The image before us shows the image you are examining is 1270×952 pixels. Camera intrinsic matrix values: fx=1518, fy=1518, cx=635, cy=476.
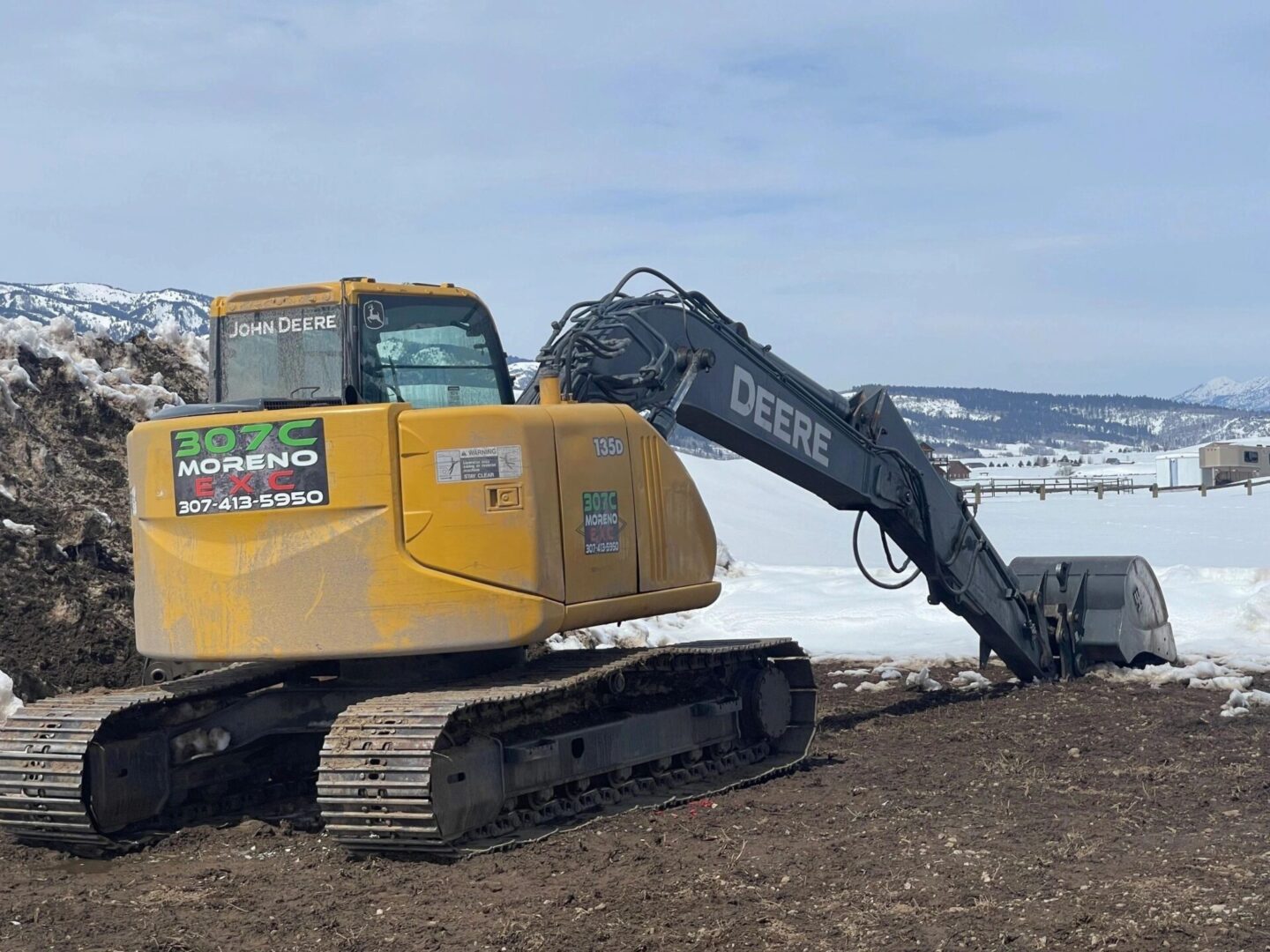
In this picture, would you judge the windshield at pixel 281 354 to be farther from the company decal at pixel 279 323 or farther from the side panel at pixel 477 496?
the side panel at pixel 477 496

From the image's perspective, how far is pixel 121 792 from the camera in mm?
8219

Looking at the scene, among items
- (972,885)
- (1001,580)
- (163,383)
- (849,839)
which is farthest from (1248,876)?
(163,383)

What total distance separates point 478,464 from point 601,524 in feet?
3.11

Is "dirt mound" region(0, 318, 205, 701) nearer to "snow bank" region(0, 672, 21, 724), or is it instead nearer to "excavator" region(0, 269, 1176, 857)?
"snow bank" region(0, 672, 21, 724)

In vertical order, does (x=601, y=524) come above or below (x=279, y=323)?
below

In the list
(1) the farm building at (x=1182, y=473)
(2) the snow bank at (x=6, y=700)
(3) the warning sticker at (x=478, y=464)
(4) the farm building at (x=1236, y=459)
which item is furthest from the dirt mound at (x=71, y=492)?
(1) the farm building at (x=1182, y=473)

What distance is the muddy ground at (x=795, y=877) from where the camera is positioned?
614 cm

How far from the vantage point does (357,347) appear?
27.3 feet

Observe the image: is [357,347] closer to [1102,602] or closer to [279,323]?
[279,323]

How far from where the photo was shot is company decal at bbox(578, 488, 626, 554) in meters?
8.45

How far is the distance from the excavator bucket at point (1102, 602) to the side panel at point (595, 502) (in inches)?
244

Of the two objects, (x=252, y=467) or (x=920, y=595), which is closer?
(x=252, y=467)

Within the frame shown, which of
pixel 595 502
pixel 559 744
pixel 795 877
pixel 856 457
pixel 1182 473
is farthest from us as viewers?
pixel 1182 473

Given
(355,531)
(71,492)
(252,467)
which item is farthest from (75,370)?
(355,531)
